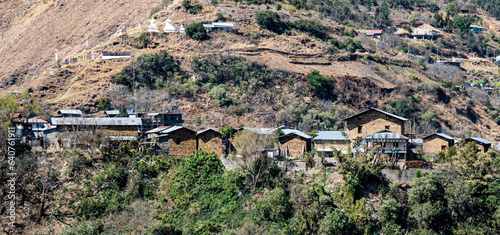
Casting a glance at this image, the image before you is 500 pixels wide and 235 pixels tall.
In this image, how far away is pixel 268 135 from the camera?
42.1 m

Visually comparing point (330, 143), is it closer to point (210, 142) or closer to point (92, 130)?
point (210, 142)

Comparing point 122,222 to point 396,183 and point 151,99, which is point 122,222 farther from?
point 151,99

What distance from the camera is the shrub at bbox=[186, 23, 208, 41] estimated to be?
72.1 m

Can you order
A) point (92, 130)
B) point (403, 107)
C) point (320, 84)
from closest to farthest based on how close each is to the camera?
point (92, 130) < point (320, 84) < point (403, 107)

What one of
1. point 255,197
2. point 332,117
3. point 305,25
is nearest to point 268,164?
point 255,197

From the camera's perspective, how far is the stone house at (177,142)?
4381cm

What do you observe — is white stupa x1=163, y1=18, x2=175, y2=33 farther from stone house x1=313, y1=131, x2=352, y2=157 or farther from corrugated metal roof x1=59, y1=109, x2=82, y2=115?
stone house x1=313, y1=131, x2=352, y2=157

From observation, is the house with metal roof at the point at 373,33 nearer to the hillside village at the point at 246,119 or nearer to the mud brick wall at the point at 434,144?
the hillside village at the point at 246,119

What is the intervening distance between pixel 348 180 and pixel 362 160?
1715 millimetres

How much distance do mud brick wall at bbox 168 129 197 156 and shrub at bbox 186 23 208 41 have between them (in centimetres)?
3034

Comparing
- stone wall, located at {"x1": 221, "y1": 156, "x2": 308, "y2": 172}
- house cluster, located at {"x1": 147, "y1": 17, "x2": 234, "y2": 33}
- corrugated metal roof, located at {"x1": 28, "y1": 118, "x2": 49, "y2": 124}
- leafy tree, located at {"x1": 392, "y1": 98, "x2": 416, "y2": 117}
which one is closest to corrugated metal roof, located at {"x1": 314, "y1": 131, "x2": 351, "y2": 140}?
stone wall, located at {"x1": 221, "y1": 156, "x2": 308, "y2": 172}

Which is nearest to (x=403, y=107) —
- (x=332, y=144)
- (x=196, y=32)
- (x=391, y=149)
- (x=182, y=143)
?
(x=196, y=32)

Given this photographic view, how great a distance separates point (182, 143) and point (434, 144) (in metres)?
21.1

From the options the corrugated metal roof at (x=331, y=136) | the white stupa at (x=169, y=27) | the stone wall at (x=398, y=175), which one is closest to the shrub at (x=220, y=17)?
the white stupa at (x=169, y=27)
